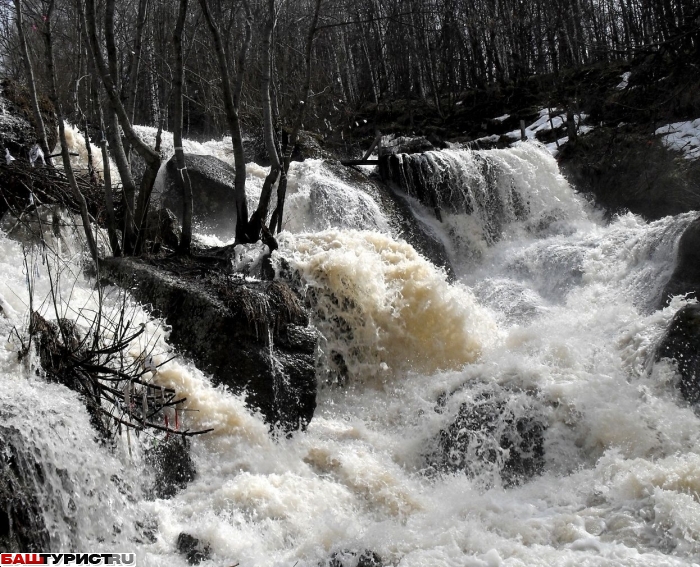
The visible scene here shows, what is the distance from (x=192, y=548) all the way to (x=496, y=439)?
307cm

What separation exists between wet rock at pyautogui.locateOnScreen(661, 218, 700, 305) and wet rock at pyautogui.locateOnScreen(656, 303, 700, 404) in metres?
1.62

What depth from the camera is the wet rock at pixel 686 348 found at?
6.16 metres

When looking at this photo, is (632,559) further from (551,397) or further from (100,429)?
(100,429)

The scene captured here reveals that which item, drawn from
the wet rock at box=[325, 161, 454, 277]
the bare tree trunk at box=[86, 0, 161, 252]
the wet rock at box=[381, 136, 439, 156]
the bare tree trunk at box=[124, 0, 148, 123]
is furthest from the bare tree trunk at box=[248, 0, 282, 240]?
the wet rock at box=[381, 136, 439, 156]

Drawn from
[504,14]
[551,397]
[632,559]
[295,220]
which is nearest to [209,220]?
[295,220]

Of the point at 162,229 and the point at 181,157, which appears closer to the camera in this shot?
the point at 181,157

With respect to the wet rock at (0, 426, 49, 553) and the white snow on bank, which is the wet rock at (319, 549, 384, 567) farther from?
the white snow on bank

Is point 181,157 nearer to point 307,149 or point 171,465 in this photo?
point 171,465

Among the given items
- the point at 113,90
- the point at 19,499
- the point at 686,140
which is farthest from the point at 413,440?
the point at 686,140

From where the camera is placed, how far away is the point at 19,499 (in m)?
3.52

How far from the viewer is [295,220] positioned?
11.1 m

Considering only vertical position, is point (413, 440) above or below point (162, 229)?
below

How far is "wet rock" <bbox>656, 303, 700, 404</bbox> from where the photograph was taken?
6156 millimetres

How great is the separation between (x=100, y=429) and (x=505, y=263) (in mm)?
9006
